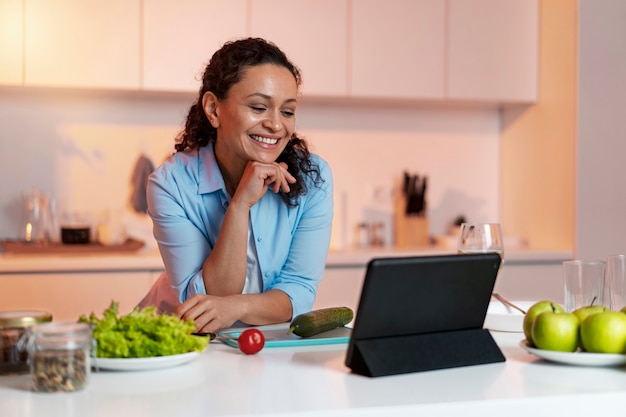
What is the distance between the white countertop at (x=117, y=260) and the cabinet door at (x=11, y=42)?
0.80m

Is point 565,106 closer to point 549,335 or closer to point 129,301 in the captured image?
point 129,301

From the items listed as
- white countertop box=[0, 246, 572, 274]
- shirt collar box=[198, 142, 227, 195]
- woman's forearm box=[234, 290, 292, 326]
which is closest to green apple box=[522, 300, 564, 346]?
woman's forearm box=[234, 290, 292, 326]

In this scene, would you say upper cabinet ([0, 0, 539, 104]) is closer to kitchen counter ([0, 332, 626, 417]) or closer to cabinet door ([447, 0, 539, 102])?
cabinet door ([447, 0, 539, 102])

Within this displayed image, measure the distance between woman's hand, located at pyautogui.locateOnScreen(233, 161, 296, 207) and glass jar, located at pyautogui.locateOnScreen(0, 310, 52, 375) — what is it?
0.96 metres

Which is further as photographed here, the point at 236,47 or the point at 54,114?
the point at 54,114

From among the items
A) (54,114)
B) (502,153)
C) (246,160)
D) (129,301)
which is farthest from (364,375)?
(502,153)

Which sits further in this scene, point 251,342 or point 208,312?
point 208,312

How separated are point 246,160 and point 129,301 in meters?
1.44

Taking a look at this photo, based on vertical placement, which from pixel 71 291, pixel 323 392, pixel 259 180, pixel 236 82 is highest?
pixel 236 82

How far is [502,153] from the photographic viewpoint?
473 centimetres

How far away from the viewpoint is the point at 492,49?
4.29 metres

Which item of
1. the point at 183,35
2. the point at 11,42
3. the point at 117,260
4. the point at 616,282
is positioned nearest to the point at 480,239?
the point at 616,282

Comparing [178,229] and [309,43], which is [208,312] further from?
[309,43]

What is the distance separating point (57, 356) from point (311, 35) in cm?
299
